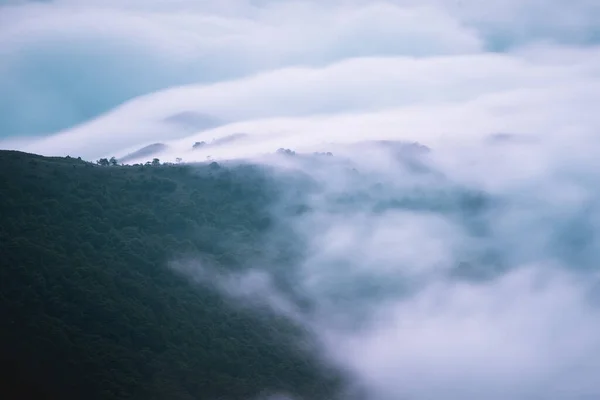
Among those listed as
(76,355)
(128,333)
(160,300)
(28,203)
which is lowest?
(76,355)

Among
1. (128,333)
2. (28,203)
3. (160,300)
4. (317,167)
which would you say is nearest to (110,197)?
(28,203)

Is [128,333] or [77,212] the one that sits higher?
[77,212]

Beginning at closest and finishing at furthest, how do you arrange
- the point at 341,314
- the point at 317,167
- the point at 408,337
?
the point at 341,314, the point at 408,337, the point at 317,167

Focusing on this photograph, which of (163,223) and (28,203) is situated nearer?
(28,203)

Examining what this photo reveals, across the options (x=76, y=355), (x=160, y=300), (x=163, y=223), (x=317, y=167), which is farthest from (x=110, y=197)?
(x=317, y=167)

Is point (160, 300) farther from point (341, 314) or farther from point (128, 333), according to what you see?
point (341, 314)

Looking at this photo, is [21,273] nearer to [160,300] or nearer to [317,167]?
[160,300]

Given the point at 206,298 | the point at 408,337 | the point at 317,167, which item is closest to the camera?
the point at 206,298
